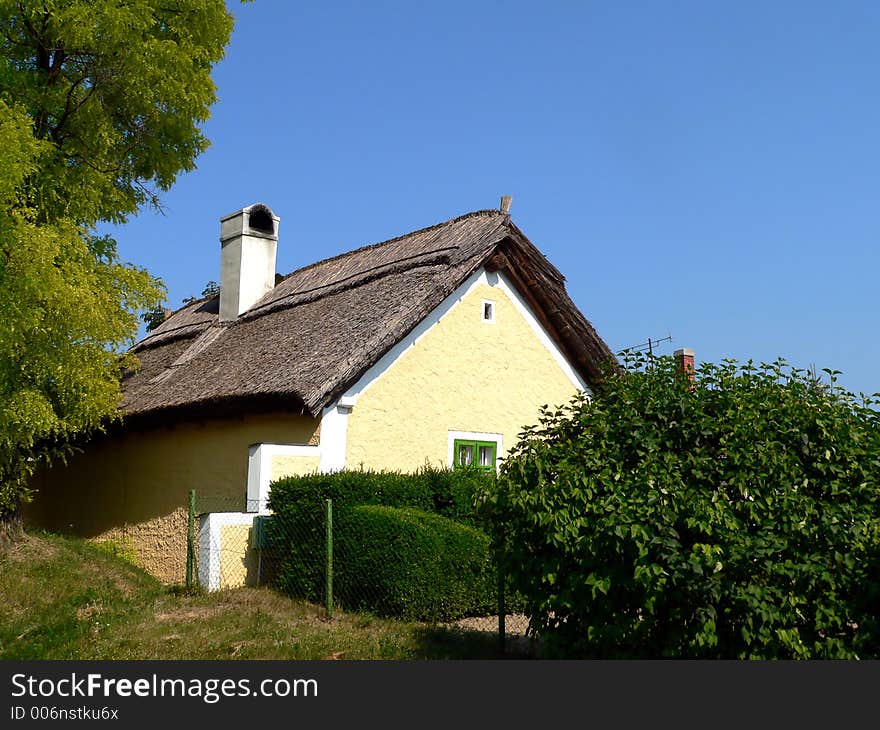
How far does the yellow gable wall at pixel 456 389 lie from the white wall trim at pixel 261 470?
0.96m

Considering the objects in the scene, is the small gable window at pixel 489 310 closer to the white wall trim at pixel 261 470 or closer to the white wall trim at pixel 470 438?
the white wall trim at pixel 470 438

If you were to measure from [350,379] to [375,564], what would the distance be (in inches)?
131

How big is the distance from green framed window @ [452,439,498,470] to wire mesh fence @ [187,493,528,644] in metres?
3.34

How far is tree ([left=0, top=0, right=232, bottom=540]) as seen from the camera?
441 inches

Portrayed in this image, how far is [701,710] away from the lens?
562 centimetres

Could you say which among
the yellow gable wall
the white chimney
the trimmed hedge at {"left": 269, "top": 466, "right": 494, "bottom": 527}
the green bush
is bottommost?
the green bush

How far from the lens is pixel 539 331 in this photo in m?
15.3

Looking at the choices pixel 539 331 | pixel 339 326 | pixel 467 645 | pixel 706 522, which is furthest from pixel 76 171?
pixel 706 522

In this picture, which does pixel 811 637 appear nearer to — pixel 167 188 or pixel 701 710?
pixel 701 710

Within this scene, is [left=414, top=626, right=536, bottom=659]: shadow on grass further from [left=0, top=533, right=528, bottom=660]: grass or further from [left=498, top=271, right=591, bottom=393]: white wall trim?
[left=498, top=271, right=591, bottom=393]: white wall trim

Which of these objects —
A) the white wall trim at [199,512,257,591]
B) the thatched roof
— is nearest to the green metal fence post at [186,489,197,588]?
the white wall trim at [199,512,257,591]

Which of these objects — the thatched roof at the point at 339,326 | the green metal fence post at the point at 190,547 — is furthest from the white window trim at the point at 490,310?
the green metal fence post at the point at 190,547

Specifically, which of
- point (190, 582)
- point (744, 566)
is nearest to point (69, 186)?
point (190, 582)

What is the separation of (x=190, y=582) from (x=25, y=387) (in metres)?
3.60
